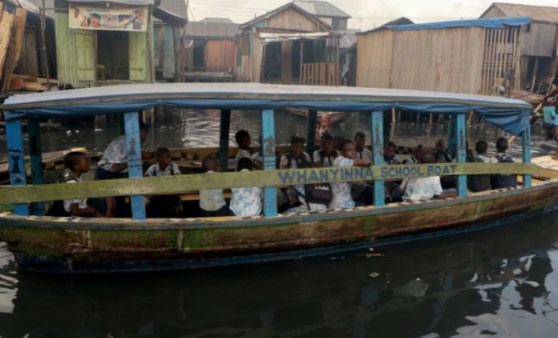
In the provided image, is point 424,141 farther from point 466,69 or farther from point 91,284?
point 91,284

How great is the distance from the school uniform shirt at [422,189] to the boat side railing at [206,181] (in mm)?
194

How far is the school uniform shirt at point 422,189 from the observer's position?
6.69 m

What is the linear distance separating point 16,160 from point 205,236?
7.14ft

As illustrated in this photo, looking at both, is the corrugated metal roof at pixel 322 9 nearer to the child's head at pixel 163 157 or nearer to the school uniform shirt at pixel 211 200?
the child's head at pixel 163 157

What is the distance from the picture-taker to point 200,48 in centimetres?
3575

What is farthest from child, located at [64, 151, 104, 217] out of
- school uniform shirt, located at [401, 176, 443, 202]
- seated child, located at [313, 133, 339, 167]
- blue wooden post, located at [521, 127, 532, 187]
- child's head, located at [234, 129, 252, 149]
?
blue wooden post, located at [521, 127, 532, 187]

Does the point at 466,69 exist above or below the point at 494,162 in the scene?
above

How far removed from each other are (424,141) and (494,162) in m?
9.45

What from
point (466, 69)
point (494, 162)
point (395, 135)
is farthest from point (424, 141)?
point (494, 162)

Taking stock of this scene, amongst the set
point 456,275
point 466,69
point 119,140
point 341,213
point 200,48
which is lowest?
point 456,275

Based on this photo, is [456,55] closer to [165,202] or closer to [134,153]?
[165,202]

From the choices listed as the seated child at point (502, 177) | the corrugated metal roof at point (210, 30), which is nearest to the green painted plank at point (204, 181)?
the seated child at point (502, 177)

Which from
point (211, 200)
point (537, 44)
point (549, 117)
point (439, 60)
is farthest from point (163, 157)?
point (537, 44)

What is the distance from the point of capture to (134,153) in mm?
5176
